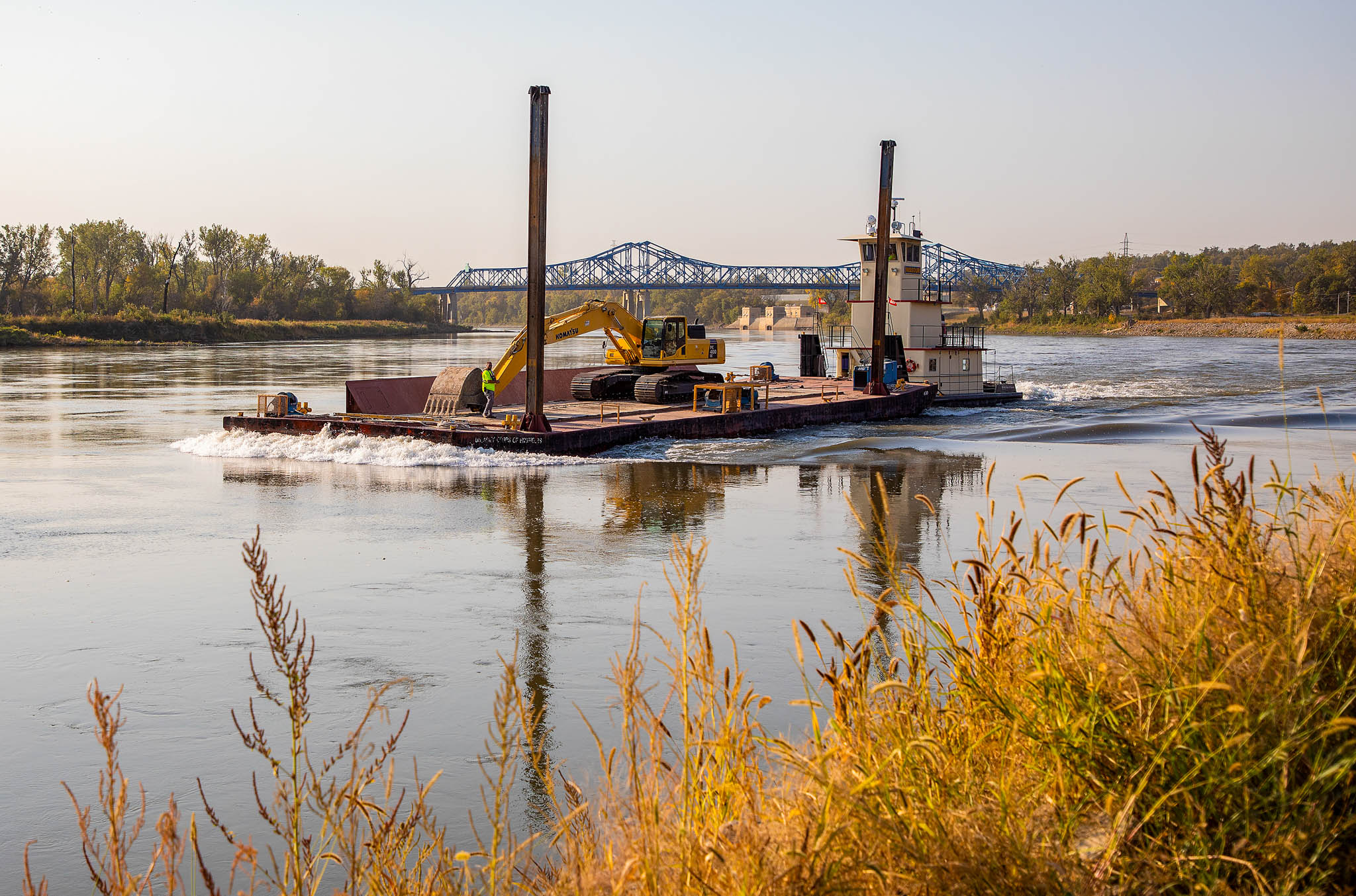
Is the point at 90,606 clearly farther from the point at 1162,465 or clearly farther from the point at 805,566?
the point at 1162,465

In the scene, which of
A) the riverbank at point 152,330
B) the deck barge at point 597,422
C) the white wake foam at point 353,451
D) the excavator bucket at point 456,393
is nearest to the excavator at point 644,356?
the deck barge at point 597,422

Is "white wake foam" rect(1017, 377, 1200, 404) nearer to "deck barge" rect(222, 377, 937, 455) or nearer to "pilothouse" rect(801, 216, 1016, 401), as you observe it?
"pilothouse" rect(801, 216, 1016, 401)

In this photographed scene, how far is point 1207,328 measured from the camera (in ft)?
480

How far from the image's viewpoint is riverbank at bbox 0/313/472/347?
87.4 m

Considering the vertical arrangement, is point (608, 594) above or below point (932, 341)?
below

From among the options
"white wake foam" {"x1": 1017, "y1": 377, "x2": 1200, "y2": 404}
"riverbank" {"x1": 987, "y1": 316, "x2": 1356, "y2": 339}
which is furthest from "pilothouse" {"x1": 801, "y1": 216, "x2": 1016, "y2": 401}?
"riverbank" {"x1": 987, "y1": 316, "x2": 1356, "y2": 339}

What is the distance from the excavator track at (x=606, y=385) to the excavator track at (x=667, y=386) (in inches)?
27.5

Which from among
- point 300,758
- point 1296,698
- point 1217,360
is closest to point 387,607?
point 300,758

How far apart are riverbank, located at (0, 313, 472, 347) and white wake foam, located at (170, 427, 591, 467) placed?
71716 mm

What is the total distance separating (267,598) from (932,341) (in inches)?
1512

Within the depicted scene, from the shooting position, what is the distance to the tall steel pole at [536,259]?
21016 millimetres

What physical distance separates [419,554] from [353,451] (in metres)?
10.1

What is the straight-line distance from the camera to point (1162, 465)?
22141 mm

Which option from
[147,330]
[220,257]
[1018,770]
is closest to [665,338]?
[1018,770]
